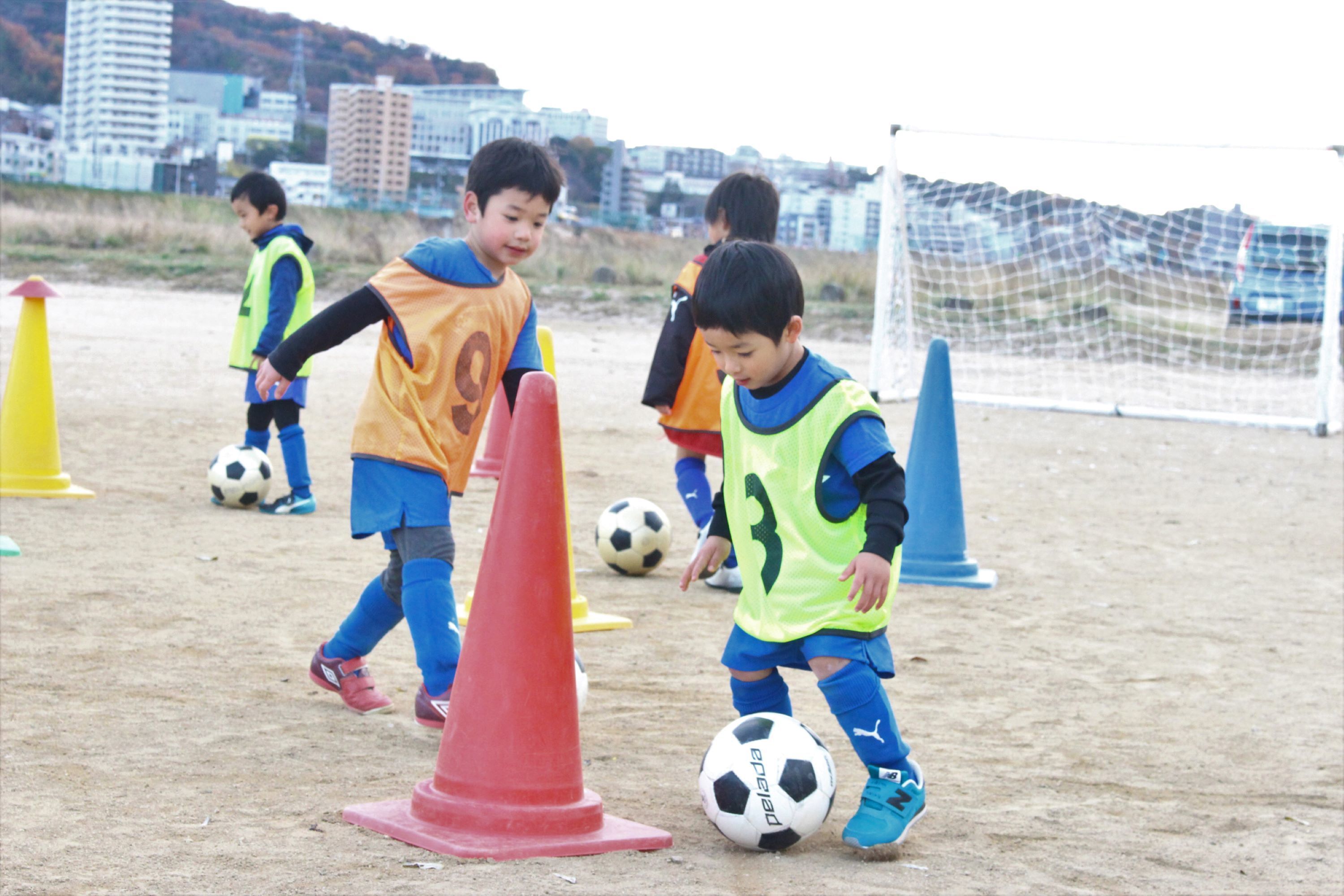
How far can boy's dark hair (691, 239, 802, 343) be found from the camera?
9.52ft

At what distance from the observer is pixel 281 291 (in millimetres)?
7020

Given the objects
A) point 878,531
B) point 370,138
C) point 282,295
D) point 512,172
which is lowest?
point 878,531

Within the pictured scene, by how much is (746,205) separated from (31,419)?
4.04 metres

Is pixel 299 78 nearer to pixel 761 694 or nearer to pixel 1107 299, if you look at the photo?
pixel 1107 299

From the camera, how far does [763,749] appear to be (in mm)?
3039

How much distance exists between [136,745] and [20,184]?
45.4 metres

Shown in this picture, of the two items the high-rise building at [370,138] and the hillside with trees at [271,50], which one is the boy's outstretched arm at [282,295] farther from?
the hillside with trees at [271,50]

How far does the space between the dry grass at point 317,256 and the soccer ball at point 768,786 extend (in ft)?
61.9

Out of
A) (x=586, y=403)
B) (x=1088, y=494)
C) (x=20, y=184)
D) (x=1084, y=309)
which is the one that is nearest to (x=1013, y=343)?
(x=1084, y=309)

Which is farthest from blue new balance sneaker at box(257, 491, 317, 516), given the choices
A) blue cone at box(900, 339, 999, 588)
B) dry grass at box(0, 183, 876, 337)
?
dry grass at box(0, 183, 876, 337)

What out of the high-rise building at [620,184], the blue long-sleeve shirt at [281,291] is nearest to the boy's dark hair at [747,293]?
the blue long-sleeve shirt at [281,291]

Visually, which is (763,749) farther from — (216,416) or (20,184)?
(20,184)

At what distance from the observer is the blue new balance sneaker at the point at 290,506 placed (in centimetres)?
722

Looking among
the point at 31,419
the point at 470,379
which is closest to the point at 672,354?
the point at 470,379
